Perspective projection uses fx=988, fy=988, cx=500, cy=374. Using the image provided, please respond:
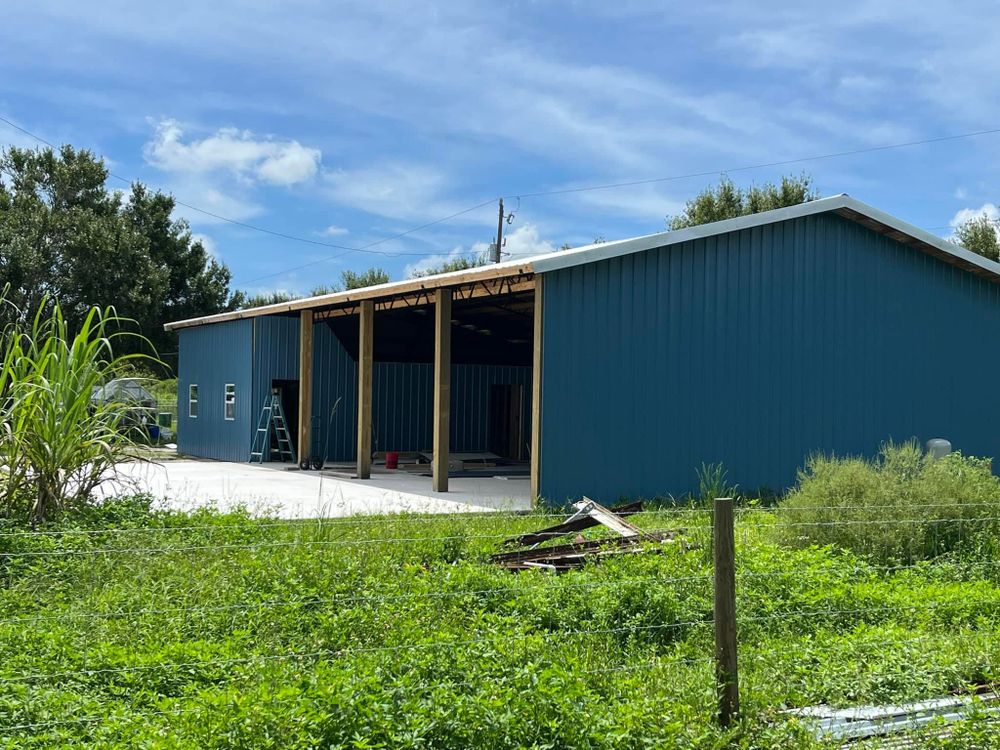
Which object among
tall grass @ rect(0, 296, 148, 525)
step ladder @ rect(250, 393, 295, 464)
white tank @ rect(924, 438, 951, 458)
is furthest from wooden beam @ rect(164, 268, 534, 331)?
white tank @ rect(924, 438, 951, 458)

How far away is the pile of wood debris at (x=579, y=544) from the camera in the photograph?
8234 millimetres

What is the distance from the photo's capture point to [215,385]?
79.3ft

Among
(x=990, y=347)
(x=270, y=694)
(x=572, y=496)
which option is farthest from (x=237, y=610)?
(x=990, y=347)

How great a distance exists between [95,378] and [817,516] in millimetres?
6646

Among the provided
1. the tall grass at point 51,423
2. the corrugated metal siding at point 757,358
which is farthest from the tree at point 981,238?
the tall grass at point 51,423

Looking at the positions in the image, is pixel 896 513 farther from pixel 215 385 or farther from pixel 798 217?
pixel 215 385

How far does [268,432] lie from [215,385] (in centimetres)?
295

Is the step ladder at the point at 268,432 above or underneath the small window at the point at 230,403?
underneath

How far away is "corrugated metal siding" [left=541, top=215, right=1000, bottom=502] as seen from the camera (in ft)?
45.8

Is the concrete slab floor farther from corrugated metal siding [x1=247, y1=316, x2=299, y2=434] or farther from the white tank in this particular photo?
the white tank

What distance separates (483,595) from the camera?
22.2ft

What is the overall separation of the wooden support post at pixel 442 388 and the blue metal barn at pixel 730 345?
27 mm

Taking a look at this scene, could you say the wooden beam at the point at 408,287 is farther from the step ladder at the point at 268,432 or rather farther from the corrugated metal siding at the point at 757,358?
the step ladder at the point at 268,432

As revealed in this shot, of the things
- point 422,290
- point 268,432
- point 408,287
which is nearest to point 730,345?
point 422,290
